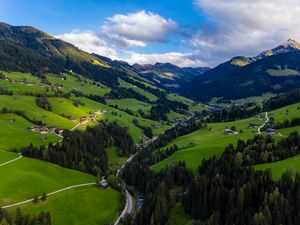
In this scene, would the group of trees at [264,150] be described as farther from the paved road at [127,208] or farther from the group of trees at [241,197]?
the paved road at [127,208]

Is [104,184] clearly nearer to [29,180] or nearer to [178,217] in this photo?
[29,180]

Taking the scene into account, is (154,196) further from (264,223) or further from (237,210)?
(264,223)

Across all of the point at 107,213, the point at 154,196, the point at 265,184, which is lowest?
the point at 107,213

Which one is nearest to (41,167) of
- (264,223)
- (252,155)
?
(252,155)

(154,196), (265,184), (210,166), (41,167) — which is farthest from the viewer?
(41,167)

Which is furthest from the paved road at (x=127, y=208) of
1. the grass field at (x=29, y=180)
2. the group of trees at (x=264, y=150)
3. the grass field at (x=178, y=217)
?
the group of trees at (x=264, y=150)

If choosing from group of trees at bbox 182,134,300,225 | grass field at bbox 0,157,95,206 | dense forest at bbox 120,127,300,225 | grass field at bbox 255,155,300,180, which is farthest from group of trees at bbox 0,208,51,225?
grass field at bbox 255,155,300,180

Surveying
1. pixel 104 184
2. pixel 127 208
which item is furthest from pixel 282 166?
pixel 104 184
